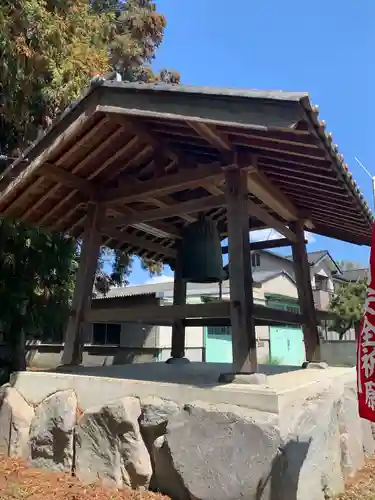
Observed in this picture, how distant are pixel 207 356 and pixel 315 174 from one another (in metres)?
14.1

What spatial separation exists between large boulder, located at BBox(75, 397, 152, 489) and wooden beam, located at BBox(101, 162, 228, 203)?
2.30 m

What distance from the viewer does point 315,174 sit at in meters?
4.25

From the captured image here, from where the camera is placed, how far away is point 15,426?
4355 mm

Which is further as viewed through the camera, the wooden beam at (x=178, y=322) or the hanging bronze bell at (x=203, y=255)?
the wooden beam at (x=178, y=322)

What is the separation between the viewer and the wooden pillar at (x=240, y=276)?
3.96 meters

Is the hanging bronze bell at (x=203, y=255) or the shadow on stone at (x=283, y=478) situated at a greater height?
the hanging bronze bell at (x=203, y=255)

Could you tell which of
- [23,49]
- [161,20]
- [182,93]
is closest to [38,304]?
[23,49]

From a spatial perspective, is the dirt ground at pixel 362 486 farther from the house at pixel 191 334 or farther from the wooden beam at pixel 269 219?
the house at pixel 191 334

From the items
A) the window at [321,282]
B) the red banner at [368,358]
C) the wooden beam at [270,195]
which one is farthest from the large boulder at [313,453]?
the window at [321,282]

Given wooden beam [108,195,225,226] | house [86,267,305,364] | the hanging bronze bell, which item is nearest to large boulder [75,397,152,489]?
the hanging bronze bell

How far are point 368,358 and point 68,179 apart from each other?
12.6 ft

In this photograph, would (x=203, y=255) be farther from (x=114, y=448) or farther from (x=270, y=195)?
(x=114, y=448)

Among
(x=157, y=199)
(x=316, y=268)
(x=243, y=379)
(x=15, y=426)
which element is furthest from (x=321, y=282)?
(x=15, y=426)

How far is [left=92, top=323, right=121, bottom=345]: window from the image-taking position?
65.1ft
